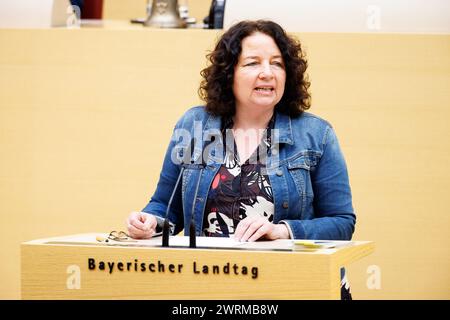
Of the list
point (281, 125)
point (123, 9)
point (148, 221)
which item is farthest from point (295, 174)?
point (123, 9)

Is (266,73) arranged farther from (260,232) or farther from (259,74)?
(260,232)

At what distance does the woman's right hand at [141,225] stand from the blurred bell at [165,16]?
1599 mm

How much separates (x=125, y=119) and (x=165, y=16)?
0.62 m

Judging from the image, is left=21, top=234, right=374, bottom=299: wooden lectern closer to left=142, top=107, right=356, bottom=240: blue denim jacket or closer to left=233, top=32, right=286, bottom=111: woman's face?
left=142, top=107, right=356, bottom=240: blue denim jacket

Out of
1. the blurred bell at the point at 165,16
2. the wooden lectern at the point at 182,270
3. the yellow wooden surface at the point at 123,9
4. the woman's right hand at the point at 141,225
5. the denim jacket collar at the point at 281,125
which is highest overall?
the yellow wooden surface at the point at 123,9

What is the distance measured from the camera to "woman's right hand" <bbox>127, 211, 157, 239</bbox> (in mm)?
2158

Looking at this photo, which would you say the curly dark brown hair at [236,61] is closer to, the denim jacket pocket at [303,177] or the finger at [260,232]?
the denim jacket pocket at [303,177]

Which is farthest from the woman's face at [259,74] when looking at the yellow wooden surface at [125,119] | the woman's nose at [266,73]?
the yellow wooden surface at [125,119]

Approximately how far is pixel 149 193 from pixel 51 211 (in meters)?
0.34

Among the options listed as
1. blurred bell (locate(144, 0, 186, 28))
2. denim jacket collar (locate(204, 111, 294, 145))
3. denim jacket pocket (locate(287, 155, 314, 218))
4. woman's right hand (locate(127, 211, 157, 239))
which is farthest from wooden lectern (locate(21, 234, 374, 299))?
blurred bell (locate(144, 0, 186, 28))

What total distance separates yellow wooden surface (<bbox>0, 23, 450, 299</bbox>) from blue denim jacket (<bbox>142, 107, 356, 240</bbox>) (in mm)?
832

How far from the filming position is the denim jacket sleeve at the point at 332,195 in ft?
7.36

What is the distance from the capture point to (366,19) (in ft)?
10.5

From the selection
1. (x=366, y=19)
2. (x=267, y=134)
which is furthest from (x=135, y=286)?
(x=366, y=19)
